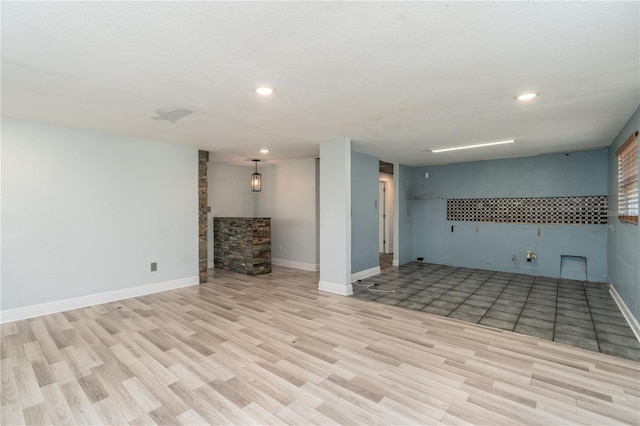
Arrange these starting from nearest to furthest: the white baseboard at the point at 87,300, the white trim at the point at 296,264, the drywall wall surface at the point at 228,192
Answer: the white baseboard at the point at 87,300, the white trim at the point at 296,264, the drywall wall surface at the point at 228,192

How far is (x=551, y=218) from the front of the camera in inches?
227

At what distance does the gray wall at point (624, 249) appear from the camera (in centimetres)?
316

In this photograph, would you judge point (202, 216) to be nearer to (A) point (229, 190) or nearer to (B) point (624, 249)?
(A) point (229, 190)

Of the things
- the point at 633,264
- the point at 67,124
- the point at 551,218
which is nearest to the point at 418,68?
the point at 633,264

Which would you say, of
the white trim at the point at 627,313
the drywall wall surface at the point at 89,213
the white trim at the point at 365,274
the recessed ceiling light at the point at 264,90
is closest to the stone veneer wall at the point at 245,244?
the drywall wall surface at the point at 89,213

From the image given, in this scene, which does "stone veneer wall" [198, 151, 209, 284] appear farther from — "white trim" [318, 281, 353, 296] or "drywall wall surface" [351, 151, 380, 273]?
"drywall wall surface" [351, 151, 380, 273]

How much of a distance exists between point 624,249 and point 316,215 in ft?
15.6

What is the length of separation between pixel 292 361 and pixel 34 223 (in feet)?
12.0

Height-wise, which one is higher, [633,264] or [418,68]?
[418,68]

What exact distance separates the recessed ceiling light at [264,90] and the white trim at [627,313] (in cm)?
424

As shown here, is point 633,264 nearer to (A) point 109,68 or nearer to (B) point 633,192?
(B) point 633,192

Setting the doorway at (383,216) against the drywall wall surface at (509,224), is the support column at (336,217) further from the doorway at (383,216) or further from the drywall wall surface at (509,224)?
the doorway at (383,216)

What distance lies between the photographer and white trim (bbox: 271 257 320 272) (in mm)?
6450

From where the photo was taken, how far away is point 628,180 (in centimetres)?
356
